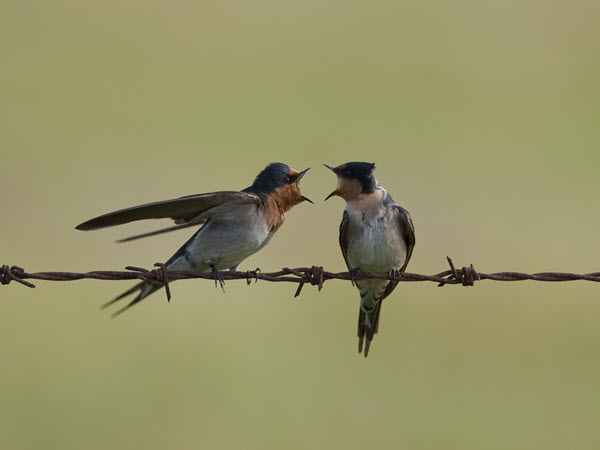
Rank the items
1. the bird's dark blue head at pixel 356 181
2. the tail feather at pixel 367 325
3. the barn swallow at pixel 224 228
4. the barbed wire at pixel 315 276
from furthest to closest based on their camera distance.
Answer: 1. the tail feather at pixel 367 325
2. the bird's dark blue head at pixel 356 181
3. the barn swallow at pixel 224 228
4. the barbed wire at pixel 315 276

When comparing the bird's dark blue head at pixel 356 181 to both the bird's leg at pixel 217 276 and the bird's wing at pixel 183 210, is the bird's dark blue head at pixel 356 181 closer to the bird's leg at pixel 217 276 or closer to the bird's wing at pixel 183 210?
the bird's wing at pixel 183 210

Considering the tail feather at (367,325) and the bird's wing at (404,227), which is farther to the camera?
the tail feather at (367,325)

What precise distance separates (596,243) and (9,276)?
13025 millimetres

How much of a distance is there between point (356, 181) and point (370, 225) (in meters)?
0.31

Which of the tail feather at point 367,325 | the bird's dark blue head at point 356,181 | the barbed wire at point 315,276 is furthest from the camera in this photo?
the tail feather at point 367,325

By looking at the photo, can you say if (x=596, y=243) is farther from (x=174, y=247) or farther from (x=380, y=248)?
(x=380, y=248)

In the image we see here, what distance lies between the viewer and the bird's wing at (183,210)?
5.23m

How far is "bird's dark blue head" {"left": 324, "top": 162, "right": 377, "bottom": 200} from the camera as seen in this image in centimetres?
650

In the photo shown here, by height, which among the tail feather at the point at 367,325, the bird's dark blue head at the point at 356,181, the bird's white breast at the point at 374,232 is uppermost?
the bird's dark blue head at the point at 356,181

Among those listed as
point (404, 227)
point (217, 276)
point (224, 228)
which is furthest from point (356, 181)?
point (217, 276)

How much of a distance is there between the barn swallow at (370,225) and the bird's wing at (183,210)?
0.67 m

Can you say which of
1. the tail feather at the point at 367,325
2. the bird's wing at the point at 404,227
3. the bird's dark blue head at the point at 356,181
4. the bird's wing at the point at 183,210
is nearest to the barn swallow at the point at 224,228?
the bird's wing at the point at 183,210

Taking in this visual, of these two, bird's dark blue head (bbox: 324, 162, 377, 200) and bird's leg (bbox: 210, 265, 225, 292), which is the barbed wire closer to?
bird's leg (bbox: 210, 265, 225, 292)

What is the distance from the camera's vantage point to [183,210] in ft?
19.5
